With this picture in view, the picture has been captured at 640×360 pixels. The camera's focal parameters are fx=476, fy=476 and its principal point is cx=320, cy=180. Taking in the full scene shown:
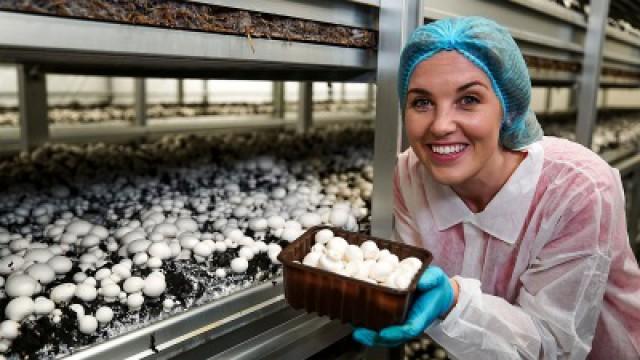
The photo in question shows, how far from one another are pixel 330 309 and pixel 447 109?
41 cm

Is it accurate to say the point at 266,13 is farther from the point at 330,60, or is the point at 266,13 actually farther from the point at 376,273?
the point at 376,273

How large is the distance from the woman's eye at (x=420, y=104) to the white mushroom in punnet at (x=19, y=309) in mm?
768

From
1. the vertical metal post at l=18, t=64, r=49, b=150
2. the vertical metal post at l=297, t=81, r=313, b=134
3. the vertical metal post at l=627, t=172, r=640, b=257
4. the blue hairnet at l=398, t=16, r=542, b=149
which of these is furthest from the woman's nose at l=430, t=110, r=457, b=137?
the vertical metal post at l=627, t=172, r=640, b=257

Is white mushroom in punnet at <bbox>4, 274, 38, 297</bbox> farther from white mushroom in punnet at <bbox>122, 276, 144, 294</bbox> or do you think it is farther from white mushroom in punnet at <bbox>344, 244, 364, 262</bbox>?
white mushroom in punnet at <bbox>344, 244, 364, 262</bbox>

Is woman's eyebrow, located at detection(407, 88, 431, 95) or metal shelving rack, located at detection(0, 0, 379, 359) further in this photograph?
woman's eyebrow, located at detection(407, 88, 431, 95)

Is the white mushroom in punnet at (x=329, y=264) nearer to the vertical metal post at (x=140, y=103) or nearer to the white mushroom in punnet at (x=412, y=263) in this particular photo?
A: the white mushroom in punnet at (x=412, y=263)

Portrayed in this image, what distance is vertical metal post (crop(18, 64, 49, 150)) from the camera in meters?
2.31

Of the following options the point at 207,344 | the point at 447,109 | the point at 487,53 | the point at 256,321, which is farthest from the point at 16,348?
the point at 487,53

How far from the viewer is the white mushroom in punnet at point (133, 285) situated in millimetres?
881

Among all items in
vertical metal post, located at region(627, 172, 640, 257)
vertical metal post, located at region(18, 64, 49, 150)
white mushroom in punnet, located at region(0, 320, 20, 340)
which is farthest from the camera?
vertical metal post, located at region(627, 172, 640, 257)

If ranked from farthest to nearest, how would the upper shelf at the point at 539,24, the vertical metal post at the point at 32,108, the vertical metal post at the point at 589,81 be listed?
the vertical metal post at the point at 32,108 → the vertical metal post at the point at 589,81 → the upper shelf at the point at 539,24

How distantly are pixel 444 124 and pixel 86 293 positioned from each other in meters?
0.71

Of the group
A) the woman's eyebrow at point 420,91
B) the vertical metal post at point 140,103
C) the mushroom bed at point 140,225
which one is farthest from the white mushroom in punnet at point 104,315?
the vertical metal post at point 140,103

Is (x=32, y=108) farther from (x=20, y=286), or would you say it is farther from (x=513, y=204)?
(x=513, y=204)
